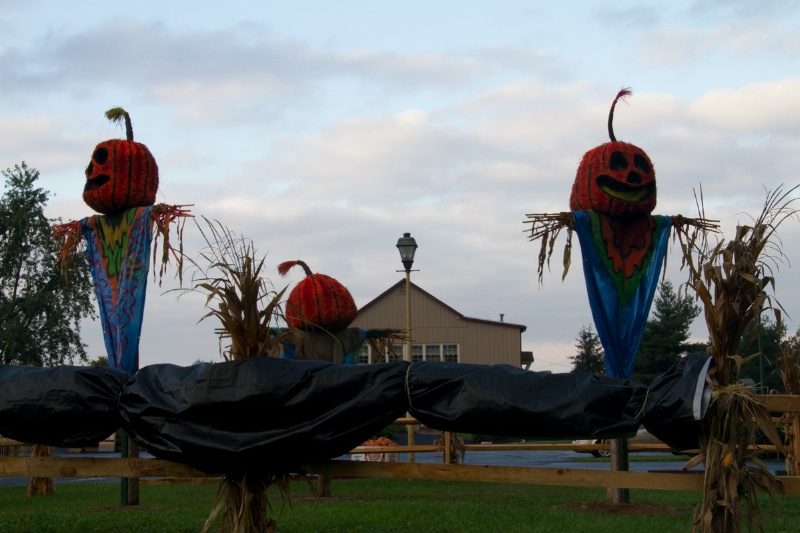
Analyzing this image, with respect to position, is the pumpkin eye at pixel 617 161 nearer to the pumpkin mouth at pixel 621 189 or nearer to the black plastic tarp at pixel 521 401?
the pumpkin mouth at pixel 621 189

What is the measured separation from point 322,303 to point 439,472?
6600 millimetres

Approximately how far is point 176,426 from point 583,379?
278 cm

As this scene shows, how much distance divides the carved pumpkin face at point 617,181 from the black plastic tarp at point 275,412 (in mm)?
5279

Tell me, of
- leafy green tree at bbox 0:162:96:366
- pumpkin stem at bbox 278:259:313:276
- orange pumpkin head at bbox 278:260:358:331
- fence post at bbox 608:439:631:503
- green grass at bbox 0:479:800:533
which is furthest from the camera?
leafy green tree at bbox 0:162:96:366

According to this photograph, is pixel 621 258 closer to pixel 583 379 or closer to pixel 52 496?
pixel 583 379

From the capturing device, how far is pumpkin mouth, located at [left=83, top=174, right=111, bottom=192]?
36.9ft

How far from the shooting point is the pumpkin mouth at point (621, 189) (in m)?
10.7

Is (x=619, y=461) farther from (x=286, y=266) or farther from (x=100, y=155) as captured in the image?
(x=100, y=155)

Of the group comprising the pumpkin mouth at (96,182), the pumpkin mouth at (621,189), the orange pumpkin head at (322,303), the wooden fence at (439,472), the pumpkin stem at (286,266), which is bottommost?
the wooden fence at (439,472)

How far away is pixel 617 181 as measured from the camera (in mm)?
10695

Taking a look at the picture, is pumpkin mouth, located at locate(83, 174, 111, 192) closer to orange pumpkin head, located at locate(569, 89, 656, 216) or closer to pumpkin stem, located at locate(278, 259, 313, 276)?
pumpkin stem, located at locate(278, 259, 313, 276)

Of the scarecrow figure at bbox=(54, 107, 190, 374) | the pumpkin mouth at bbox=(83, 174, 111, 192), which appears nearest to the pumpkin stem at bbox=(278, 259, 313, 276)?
the scarecrow figure at bbox=(54, 107, 190, 374)

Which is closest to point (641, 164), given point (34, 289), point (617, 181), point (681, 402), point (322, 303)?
point (617, 181)

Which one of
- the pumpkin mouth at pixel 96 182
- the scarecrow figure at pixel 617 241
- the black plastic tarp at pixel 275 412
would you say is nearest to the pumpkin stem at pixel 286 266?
the pumpkin mouth at pixel 96 182
